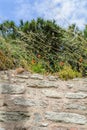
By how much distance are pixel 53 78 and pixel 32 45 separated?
3.59ft

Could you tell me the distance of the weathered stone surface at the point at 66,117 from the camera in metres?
4.14

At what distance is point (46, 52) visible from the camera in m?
5.62

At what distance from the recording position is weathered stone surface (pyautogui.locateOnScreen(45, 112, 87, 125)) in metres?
4.14

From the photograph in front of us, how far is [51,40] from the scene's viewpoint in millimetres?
6152

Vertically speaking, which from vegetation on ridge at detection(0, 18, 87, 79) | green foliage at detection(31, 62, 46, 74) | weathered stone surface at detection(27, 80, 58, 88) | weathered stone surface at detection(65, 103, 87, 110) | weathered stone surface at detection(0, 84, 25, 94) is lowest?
weathered stone surface at detection(65, 103, 87, 110)

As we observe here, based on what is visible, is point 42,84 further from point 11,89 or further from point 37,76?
point 11,89

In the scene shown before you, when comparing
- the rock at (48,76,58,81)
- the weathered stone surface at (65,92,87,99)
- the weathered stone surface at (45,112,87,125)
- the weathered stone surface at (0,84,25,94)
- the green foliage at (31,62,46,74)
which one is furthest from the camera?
the green foliage at (31,62,46,74)

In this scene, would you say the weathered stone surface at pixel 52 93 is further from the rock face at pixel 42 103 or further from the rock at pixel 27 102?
the rock at pixel 27 102

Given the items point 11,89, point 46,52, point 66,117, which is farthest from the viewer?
point 46,52

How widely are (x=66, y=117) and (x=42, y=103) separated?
14.2 inches

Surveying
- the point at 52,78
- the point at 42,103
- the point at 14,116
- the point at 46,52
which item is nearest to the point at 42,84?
the point at 52,78

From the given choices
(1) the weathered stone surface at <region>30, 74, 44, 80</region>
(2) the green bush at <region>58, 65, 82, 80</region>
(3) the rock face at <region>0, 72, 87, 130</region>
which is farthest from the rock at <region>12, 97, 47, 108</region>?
(2) the green bush at <region>58, 65, 82, 80</region>

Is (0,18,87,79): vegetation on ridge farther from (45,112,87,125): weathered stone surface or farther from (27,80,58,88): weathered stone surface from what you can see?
(45,112,87,125): weathered stone surface

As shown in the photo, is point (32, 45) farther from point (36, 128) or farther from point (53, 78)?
point (36, 128)
